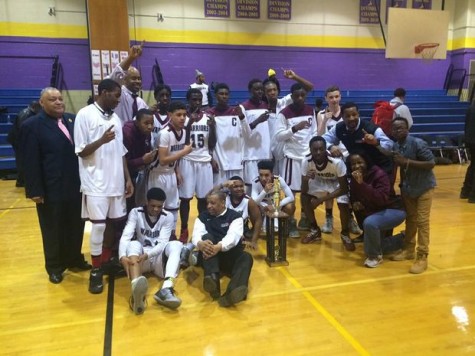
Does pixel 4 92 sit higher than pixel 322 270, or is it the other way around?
pixel 4 92

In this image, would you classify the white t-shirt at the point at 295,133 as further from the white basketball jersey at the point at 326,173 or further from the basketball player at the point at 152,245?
the basketball player at the point at 152,245

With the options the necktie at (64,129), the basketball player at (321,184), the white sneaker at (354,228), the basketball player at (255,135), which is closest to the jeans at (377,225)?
the basketball player at (321,184)

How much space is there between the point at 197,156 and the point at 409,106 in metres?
11.3

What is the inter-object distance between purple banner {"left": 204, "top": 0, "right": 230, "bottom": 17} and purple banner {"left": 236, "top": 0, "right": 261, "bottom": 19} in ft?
1.27

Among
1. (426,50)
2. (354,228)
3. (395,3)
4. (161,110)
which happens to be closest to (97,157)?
(161,110)

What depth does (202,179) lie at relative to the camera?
4629 millimetres

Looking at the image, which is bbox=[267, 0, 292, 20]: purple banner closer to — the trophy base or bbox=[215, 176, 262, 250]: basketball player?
bbox=[215, 176, 262, 250]: basketball player

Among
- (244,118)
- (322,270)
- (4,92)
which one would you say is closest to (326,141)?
(244,118)

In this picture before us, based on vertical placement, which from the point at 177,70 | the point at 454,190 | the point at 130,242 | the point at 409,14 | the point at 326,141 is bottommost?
the point at 454,190

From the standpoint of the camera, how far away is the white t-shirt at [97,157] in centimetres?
354

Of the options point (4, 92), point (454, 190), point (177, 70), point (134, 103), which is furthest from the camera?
point (177, 70)

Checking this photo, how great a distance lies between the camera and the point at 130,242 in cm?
372

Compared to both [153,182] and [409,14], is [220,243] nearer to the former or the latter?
[153,182]

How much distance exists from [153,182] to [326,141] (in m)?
2.02
